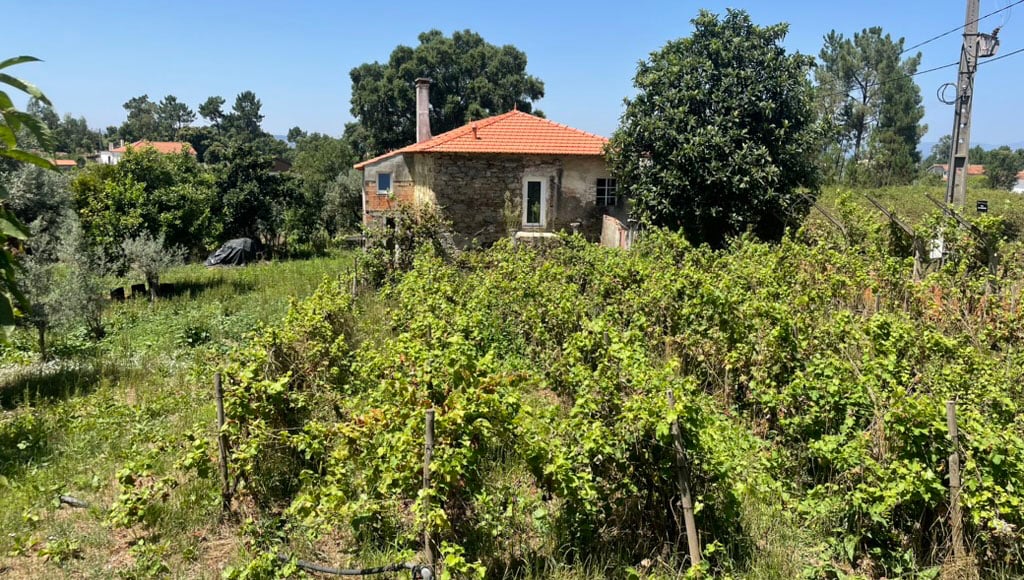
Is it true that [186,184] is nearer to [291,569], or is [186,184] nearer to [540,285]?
[540,285]

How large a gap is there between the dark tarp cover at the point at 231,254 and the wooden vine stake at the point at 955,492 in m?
24.2

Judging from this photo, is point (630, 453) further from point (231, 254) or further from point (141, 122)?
point (141, 122)

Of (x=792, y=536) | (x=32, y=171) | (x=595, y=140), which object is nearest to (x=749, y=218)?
(x=595, y=140)

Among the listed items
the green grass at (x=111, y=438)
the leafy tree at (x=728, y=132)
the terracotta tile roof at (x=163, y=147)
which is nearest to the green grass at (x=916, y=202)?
the leafy tree at (x=728, y=132)

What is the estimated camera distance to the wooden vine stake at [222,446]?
16.2 feet

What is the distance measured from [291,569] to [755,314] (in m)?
4.96

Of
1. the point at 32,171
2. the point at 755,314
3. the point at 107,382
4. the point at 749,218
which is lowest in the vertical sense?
the point at 107,382

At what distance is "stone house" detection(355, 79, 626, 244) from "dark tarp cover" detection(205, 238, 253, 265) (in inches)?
380

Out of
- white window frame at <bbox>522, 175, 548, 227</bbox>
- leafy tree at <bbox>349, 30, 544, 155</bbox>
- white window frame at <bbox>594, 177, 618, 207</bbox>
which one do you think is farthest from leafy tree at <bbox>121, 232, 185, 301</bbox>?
leafy tree at <bbox>349, 30, 544, 155</bbox>

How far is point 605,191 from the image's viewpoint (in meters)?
18.5

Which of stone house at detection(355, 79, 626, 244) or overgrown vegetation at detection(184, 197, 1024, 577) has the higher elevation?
stone house at detection(355, 79, 626, 244)

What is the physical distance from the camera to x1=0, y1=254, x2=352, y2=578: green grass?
4617 millimetres

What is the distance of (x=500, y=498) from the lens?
182 inches

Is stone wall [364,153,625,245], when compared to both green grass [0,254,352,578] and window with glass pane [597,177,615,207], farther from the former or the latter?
green grass [0,254,352,578]
